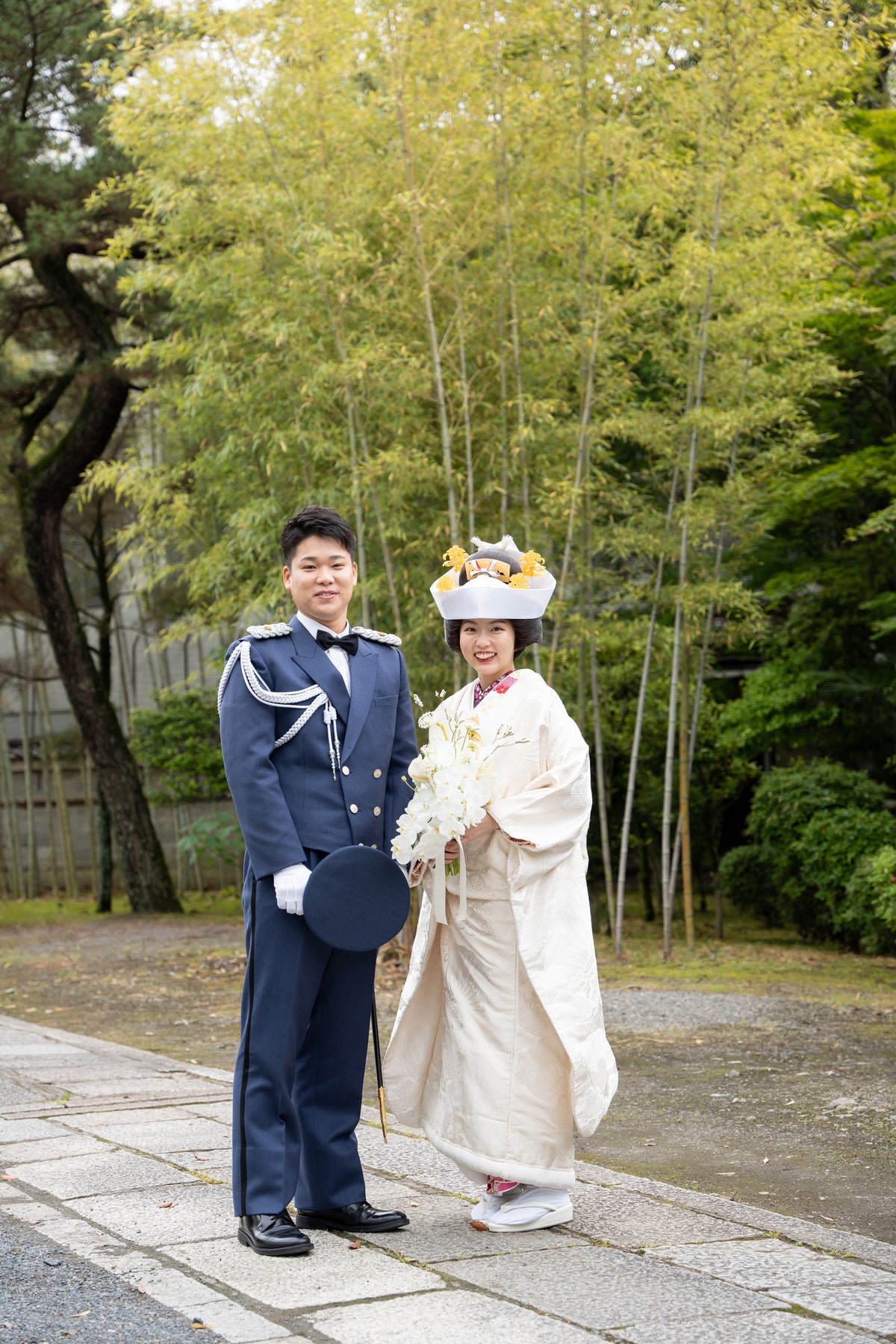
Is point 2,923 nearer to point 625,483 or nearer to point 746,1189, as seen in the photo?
point 625,483

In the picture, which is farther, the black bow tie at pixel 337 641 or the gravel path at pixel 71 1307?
the black bow tie at pixel 337 641

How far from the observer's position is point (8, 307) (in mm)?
12148

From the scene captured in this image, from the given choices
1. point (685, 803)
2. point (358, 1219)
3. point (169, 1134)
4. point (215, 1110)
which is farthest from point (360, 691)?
point (685, 803)

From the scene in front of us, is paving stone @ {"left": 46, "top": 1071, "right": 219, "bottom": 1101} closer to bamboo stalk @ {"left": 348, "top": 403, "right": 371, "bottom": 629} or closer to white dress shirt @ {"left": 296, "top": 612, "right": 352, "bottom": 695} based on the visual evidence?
white dress shirt @ {"left": 296, "top": 612, "right": 352, "bottom": 695}

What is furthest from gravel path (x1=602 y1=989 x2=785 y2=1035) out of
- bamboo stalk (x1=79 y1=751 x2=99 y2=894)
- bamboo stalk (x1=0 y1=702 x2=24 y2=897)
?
bamboo stalk (x1=0 y1=702 x2=24 y2=897)

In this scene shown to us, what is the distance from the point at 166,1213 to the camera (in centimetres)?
293

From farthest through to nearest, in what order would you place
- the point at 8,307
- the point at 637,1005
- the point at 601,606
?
1. the point at 8,307
2. the point at 601,606
3. the point at 637,1005

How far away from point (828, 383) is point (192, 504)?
14.3ft

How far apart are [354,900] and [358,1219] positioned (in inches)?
26.2

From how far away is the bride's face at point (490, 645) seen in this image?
303cm

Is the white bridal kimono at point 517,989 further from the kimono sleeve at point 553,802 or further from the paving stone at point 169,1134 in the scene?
the paving stone at point 169,1134

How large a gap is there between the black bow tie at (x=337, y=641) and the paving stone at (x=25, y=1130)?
1701 mm

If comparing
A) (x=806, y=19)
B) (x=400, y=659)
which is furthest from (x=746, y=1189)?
(x=806, y=19)

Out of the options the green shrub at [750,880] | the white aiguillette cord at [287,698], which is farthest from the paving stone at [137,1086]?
the green shrub at [750,880]
